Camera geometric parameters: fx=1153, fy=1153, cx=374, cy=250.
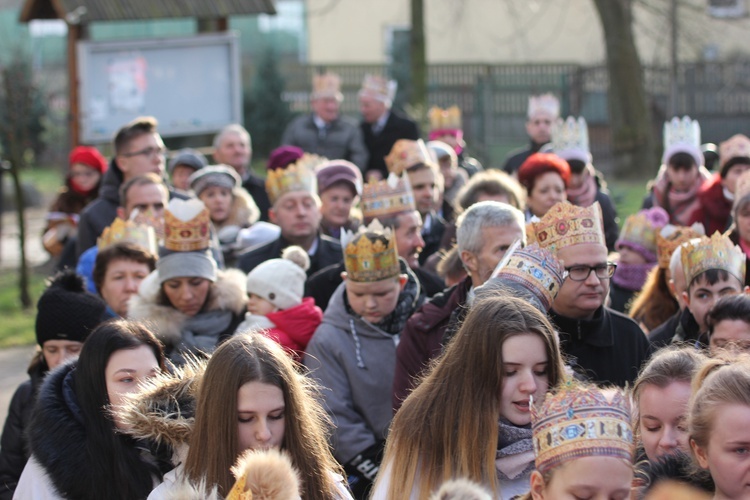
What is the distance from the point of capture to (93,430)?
438 cm

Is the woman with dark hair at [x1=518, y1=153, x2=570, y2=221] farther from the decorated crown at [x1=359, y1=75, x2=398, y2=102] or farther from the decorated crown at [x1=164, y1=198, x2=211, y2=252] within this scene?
A: the decorated crown at [x1=359, y1=75, x2=398, y2=102]

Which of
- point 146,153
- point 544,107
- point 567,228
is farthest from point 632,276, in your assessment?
point 544,107

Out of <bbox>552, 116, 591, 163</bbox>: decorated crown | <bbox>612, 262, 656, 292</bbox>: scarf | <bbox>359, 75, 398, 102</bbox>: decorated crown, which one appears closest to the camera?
<bbox>612, 262, 656, 292</bbox>: scarf

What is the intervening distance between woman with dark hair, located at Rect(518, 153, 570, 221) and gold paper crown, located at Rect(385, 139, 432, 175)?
40.9 inches

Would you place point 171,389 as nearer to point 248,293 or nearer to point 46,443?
point 46,443

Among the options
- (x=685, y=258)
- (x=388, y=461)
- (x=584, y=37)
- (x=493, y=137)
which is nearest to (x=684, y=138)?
(x=685, y=258)

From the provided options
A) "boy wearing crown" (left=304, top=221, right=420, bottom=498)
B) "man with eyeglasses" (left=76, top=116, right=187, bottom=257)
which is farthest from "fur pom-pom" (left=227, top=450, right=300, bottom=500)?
"man with eyeglasses" (left=76, top=116, right=187, bottom=257)

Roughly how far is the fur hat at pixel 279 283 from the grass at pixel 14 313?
5631 mm

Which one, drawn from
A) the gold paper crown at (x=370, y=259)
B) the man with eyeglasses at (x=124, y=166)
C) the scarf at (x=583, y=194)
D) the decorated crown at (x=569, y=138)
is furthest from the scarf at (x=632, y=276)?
the man with eyeglasses at (x=124, y=166)

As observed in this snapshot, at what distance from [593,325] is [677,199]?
4.87 m

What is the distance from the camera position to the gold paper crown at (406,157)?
887 centimetres

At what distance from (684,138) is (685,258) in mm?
5156

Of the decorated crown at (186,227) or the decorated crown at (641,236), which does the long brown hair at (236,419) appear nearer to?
the decorated crown at (186,227)

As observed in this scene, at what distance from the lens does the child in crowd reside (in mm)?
5980
